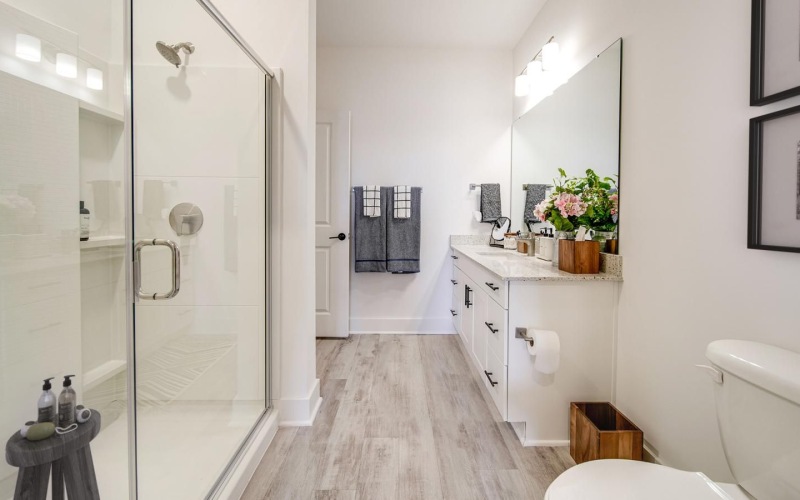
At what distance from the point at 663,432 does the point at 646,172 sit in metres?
1.01

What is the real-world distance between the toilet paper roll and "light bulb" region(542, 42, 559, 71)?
1.82 metres

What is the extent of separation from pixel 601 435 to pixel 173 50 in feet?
6.58

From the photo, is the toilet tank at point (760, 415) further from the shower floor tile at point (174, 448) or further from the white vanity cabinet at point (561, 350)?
the shower floor tile at point (174, 448)

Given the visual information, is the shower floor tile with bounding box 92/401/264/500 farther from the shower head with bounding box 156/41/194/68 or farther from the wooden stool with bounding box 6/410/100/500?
the shower head with bounding box 156/41/194/68

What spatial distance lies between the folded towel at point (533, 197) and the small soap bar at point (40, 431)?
2669 mm

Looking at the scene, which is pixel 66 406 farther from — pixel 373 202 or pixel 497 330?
pixel 373 202

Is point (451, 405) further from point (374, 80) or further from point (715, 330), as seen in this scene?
point (374, 80)

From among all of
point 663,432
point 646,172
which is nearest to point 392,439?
point 663,432

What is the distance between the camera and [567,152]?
235cm

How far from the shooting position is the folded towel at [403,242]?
11.4 ft

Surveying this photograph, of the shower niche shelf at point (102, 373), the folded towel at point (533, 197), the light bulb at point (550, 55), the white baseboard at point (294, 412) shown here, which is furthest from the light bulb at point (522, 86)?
the shower niche shelf at point (102, 373)

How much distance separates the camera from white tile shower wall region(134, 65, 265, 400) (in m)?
1.17

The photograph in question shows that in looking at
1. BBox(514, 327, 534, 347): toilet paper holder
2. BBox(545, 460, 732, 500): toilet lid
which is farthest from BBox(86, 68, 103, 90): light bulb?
BBox(514, 327, 534, 347): toilet paper holder

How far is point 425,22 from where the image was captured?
10.0 ft
